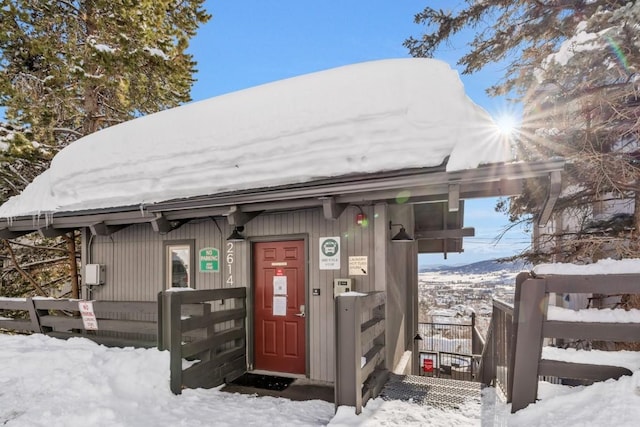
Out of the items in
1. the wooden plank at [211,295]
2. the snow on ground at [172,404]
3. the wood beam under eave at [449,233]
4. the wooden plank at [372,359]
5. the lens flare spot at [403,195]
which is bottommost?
the snow on ground at [172,404]

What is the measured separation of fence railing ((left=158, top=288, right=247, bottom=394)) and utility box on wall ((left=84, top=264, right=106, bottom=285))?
9.27 ft

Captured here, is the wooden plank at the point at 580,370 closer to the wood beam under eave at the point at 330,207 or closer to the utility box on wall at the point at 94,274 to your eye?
the wood beam under eave at the point at 330,207

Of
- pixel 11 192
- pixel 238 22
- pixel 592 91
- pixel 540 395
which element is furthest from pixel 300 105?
pixel 11 192

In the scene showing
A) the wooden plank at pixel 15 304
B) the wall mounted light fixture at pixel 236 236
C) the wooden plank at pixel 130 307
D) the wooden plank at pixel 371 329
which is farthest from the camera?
the wooden plank at pixel 15 304

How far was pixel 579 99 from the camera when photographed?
5637mm

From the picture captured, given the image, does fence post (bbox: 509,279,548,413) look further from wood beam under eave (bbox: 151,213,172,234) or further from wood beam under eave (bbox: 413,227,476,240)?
wood beam under eave (bbox: 151,213,172,234)

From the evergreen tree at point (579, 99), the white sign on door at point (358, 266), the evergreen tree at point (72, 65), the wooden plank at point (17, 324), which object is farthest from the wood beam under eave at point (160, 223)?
the evergreen tree at point (579, 99)

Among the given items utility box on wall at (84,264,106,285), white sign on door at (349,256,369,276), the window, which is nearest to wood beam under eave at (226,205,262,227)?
the window

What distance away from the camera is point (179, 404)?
14.8ft

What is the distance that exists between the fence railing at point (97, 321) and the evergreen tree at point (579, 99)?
6246 mm

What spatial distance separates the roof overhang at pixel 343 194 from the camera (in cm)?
411

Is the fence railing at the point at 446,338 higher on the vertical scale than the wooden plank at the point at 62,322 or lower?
lower

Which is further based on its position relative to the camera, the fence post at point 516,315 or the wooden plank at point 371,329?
the wooden plank at point 371,329

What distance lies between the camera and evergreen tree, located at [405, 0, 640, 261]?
5180mm
